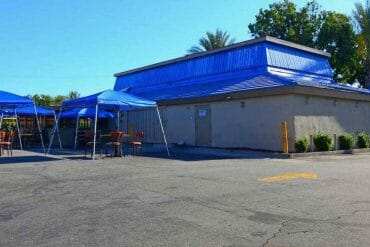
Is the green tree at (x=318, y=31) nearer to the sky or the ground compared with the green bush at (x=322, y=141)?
nearer to the sky

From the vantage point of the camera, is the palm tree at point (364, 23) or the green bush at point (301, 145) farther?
the palm tree at point (364, 23)

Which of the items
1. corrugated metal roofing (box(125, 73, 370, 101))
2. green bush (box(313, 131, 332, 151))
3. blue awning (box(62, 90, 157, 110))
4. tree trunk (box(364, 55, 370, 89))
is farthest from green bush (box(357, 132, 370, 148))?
tree trunk (box(364, 55, 370, 89))

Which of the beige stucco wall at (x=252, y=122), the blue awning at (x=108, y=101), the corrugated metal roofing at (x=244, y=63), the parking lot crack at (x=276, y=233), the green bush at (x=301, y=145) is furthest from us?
the corrugated metal roofing at (x=244, y=63)

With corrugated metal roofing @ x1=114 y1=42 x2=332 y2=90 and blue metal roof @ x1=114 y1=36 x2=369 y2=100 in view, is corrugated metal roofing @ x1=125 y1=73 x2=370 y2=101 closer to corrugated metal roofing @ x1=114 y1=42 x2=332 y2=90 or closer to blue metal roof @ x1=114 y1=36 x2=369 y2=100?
blue metal roof @ x1=114 y1=36 x2=369 y2=100

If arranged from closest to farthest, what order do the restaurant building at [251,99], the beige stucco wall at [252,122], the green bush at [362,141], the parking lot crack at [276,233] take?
the parking lot crack at [276,233] < the beige stucco wall at [252,122] < the restaurant building at [251,99] < the green bush at [362,141]

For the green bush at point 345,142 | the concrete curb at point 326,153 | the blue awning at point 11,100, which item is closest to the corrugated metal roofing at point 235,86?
the green bush at point 345,142

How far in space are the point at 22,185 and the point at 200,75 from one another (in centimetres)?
2087

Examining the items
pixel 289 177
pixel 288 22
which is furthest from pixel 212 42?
pixel 289 177

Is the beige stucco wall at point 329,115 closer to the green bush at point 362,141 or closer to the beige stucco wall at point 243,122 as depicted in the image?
the green bush at point 362,141

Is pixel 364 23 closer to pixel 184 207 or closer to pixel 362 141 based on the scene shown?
Answer: pixel 362 141

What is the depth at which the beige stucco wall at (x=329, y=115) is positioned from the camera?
21.0 metres

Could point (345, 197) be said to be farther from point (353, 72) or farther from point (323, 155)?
point (353, 72)

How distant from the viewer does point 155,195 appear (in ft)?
30.8

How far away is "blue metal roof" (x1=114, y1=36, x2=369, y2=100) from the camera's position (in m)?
24.9
